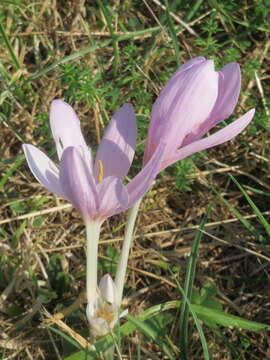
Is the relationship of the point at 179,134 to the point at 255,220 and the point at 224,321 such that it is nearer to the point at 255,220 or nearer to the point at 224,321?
the point at 224,321

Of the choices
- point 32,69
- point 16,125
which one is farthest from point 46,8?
point 16,125

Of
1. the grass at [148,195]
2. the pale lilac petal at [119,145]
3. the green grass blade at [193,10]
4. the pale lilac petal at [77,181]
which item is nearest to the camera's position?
the pale lilac petal at [77,181]

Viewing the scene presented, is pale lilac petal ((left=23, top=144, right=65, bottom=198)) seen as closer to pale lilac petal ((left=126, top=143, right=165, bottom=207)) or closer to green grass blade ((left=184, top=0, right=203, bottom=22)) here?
pale lilac petal ((left=126, top=143, right=165, bottom=207))

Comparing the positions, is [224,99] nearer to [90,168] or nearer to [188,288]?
[90,168]

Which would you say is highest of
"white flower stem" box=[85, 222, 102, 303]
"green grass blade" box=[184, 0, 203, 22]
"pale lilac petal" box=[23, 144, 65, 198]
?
"pale lilac petal" box=[23, 144, 65, 198]

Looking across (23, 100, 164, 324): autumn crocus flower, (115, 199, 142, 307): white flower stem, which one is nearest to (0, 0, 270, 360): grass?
(115, 199, 142, 307): white flower stem

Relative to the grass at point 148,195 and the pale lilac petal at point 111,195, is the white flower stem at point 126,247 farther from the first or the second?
the grass at point 148,195

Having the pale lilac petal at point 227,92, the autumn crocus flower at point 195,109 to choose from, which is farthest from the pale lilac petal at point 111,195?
the pale lilac petal at point 227,92
